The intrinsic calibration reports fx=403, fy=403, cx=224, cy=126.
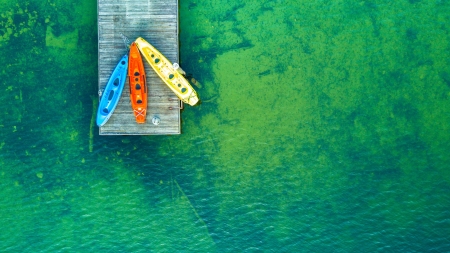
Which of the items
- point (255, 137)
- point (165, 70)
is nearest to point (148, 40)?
point (165, 70)

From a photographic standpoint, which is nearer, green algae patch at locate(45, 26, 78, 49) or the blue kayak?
the blue kayak

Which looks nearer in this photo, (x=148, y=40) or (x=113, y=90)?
(x=113, y=90)

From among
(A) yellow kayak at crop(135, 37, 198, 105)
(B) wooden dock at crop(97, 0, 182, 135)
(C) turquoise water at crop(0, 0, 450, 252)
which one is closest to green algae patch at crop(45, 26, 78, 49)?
(C) turquoise water at crop(0, 0, 450, 252)

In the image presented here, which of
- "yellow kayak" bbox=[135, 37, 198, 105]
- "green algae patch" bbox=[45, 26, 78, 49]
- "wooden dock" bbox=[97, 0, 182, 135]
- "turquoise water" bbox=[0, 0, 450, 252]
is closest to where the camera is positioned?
"yellow kayak" bbox=[135, 37, 198, 105]

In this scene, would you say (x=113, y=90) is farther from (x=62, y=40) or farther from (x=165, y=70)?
(x=62, y=40)

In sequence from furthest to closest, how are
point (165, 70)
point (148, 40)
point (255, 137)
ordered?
point (255, 137) < point (148, 40) < point (165, 70)

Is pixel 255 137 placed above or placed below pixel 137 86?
below

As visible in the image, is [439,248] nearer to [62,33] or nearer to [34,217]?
[34,217]

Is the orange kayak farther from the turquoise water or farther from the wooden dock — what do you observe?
the turquoise water

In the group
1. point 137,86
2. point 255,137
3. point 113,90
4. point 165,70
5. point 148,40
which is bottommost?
point 255,137
